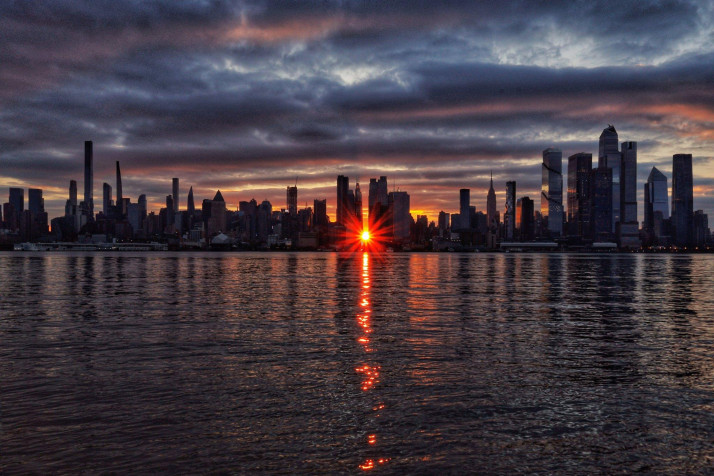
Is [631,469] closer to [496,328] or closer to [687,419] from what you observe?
[687,419]

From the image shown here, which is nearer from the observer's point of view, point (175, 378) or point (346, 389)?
point (346, 389)

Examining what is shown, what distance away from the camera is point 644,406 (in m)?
20.6

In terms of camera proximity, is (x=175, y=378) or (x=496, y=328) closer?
(x=175, y=378)

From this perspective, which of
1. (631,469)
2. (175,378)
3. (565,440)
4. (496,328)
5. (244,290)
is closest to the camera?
(631,469)

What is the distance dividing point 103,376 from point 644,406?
75.4 feet

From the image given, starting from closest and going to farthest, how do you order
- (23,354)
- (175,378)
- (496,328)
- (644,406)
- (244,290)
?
(644,406) < (175,378) < (23,354) < (496,328) < (244,290)

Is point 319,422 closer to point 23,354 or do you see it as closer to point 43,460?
point 43,460

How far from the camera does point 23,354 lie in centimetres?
3027

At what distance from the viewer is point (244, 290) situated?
79500 millimetres

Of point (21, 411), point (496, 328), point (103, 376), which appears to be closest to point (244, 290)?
point (496, 328)

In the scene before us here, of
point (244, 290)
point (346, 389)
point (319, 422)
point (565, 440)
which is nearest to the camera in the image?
point (565, 440)

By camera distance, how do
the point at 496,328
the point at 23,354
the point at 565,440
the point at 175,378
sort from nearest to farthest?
the point at 565,440 < the point at 175,378 < the point at 23,354 < the point at 496,328

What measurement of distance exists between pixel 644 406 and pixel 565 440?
5729mm

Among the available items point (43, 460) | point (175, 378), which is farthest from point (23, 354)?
point (43, 460)
